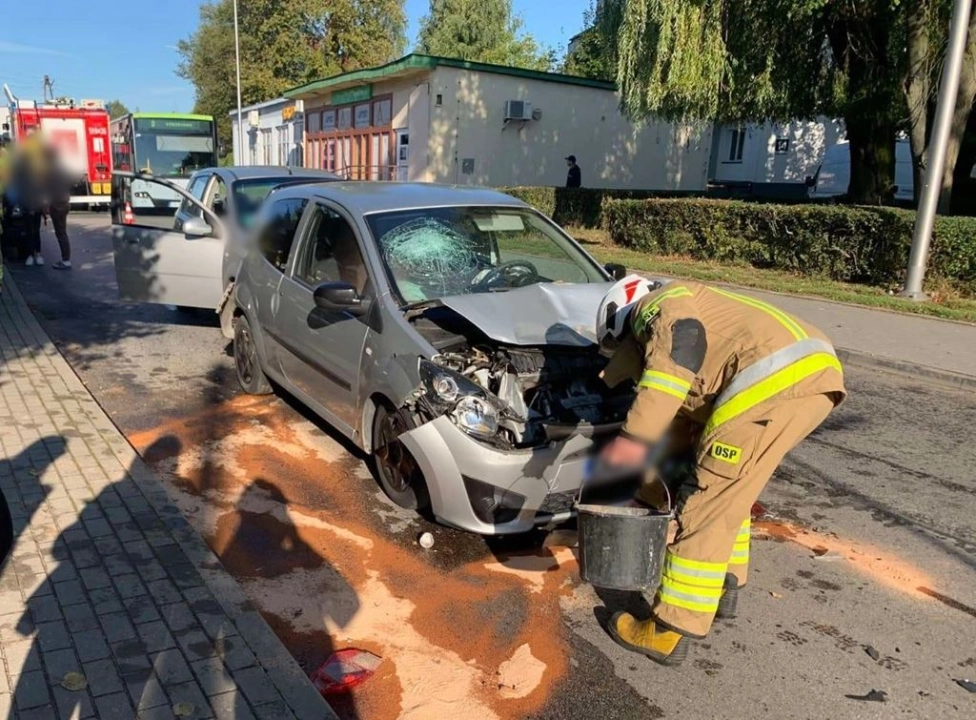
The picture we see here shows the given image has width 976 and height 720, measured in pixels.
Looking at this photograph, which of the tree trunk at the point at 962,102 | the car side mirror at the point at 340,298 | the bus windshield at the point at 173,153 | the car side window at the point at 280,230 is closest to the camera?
the car side mirror at the point at 340,298

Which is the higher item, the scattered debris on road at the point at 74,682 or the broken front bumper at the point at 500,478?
the broken front bumper at the point at 500,478

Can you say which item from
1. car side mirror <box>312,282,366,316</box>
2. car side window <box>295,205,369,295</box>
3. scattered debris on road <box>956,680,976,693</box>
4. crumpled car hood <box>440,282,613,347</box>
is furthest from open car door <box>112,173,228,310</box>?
scattered debris on road <box>956,680,976,693</box>

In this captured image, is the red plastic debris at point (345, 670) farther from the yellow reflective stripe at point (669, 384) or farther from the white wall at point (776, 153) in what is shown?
the white wall at point (776, 153)

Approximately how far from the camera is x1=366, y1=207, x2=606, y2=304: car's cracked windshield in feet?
15.5

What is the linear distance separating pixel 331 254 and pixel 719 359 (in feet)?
9.63

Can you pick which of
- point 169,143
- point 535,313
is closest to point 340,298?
point 535,313

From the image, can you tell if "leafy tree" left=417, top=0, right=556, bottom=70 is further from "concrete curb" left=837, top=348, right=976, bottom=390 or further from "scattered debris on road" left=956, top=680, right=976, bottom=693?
"scattered debris on road" left=956, top=680, right=976, bottom=693

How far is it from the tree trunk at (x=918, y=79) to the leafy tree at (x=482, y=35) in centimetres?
3615

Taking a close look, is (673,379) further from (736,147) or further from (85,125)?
(736,147)

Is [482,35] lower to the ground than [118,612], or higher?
higher

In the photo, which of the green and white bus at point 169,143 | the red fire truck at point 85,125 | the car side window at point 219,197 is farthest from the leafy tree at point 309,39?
the car side window at point 219,197

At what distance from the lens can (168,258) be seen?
786 cm

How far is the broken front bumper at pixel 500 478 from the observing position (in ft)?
11.8

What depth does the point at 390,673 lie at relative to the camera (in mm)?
3000
